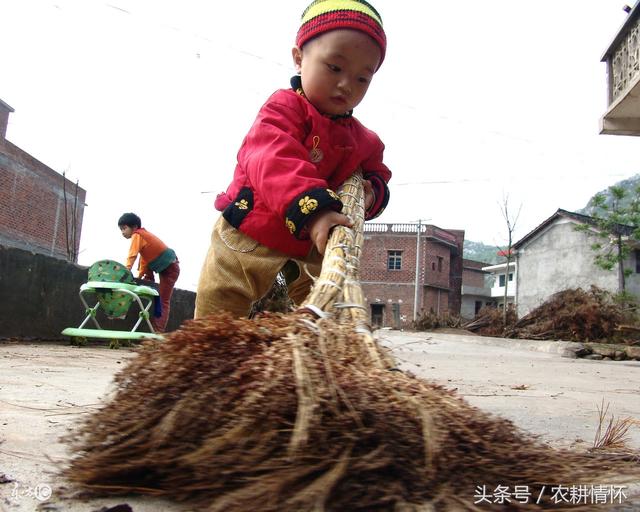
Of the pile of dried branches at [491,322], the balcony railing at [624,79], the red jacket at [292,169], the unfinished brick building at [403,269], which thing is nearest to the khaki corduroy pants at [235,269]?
the red jacket at [292,169]

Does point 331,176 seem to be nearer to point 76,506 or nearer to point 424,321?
point 76,506

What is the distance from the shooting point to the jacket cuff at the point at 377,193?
2.11 meters

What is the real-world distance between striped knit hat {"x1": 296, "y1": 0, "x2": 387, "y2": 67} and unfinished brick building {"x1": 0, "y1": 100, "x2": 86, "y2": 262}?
55.0 ft

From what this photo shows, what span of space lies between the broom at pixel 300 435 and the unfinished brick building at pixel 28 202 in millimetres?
17493

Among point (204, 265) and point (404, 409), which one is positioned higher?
point (204, 265)

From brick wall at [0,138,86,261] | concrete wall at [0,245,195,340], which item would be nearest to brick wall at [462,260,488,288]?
brick wall at [0,138,86,261]

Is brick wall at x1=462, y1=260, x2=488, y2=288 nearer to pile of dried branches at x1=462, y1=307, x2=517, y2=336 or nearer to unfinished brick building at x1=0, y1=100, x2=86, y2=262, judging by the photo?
pile of dried branches at x1=462, y1=307, x2=517, y2=336

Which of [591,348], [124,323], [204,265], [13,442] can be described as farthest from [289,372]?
[591,348]

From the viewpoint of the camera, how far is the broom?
763 millimetres

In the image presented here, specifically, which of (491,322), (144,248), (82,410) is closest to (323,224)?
(82,410)

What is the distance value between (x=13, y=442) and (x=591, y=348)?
8225 millimetres

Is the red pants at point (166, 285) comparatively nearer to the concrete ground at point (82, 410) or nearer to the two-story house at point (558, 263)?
the concrete ground at point (82, 410)

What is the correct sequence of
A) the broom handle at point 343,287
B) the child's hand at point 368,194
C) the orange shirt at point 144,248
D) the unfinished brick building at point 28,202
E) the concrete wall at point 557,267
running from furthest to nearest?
the concrete wall at point 557,267 → the unfinished brick building at point 28,202 → the orange shirt at point 144,248 → the child's hand at point 368,194 → the broom handle at point 343,287

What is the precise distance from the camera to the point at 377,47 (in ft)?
5.71
